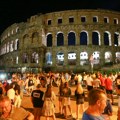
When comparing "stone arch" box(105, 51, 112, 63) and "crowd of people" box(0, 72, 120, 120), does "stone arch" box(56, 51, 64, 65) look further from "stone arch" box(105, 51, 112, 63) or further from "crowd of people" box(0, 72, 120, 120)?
"crowd of people" box(0, 72, 120, 120)

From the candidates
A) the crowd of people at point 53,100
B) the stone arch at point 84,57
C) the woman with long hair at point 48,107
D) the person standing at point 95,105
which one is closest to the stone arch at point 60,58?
the stone arch at point 84,57

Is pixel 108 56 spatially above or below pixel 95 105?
above

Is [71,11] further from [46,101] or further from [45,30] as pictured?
[46,101]

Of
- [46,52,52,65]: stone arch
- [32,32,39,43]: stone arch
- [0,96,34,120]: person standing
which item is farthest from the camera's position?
[32,32,39,43]: stone arch

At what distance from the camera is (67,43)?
55.8 m

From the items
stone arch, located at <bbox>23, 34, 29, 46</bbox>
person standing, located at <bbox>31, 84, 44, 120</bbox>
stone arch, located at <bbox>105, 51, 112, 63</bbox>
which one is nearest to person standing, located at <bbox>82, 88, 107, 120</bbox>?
person standing, located at <bbox>31, 84, 44, 120</bbox>

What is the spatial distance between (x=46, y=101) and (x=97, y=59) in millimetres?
44963

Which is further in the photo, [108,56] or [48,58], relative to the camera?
[48,58]

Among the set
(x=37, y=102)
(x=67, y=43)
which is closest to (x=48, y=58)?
(x=67, y=43)

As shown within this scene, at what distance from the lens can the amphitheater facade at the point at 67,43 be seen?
53.8 m

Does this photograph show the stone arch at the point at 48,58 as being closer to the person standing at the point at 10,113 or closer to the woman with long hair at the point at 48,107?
the woman with long hair at the point at 48,107

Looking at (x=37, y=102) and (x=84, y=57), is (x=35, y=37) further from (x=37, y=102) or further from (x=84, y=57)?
(x=37, y=102)

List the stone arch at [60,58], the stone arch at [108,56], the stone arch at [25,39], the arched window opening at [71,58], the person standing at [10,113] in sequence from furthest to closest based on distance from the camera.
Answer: the stone arch at [25,39]
the stone arch at [60,58]
the arched window opening at [71,58]
the stone arch at [108,56]
the person standing at [10,113]

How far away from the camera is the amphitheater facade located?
5381 centimetres
